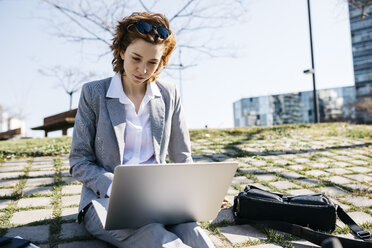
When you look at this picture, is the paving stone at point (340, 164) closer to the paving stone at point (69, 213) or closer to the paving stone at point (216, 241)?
the paving stone at point (216, 241)

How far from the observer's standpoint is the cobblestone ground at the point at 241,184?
2.25m

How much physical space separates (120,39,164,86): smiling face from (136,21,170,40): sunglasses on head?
0.21 feet

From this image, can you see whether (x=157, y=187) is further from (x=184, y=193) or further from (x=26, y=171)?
(x=26, y=171)

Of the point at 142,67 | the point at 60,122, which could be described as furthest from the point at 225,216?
the point at 60,122

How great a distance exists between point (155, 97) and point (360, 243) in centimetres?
171

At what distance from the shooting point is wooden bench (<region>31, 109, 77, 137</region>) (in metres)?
13.6

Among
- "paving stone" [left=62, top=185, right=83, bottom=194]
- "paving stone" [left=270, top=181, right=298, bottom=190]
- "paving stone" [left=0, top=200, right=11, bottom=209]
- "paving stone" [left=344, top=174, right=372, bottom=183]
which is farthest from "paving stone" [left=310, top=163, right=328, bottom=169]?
"paving stone" [left=0, top=200, right=11, bottom=209]

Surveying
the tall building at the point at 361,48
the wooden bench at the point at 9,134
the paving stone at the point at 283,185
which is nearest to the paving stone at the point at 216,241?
the paving stone at the point at 283,185

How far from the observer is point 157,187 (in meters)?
1.50

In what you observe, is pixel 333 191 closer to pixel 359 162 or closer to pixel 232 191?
pixel 232 191

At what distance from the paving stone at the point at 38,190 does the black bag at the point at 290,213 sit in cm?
210

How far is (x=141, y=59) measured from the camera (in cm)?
205

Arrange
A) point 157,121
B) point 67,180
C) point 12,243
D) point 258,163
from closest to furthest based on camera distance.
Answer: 1. point 12,243
2. point 157,121
3. point 67,180
4. point 258,163

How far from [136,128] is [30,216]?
1285 millimetres
